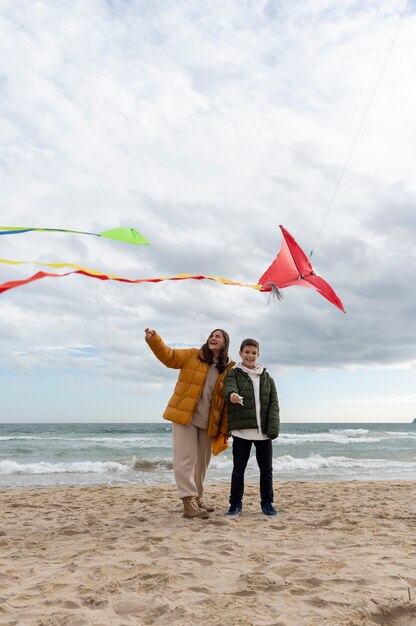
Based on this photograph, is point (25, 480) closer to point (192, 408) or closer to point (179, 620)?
point (192, 408)

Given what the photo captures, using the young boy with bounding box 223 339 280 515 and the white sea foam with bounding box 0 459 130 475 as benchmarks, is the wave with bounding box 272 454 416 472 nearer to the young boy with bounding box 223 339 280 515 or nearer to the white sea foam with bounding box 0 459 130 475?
the white sea foam with bounding box 0 459 130 475

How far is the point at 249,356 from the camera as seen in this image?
4676mm

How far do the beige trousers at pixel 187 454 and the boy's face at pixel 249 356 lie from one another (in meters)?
0.73

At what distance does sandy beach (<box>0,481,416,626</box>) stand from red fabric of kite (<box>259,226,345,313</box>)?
1.99 metres

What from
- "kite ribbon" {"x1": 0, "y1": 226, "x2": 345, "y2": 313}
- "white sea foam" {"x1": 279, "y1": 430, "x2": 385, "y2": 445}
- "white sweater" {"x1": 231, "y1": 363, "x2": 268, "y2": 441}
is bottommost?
"white sea foam" {"x1": 279, "y1": 430, "x2": 385, "y2": 445}

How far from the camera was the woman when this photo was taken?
4523mm

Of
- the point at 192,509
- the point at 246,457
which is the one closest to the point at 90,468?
the point at 192,509

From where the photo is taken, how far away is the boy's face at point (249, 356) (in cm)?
468

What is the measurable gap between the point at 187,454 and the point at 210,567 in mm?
1447

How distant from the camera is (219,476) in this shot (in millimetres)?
10055

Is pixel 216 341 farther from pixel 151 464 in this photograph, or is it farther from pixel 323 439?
pixel 323 439

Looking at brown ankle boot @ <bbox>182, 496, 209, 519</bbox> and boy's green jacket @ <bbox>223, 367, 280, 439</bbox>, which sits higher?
boy's green jacket @ <bbox>223, 367, 280, 439</bbox>

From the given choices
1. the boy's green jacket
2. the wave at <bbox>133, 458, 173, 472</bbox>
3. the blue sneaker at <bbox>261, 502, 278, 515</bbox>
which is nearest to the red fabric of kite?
the boy's green jacket

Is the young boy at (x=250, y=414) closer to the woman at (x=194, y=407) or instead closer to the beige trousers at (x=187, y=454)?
the woman at (x=194, y=407)
